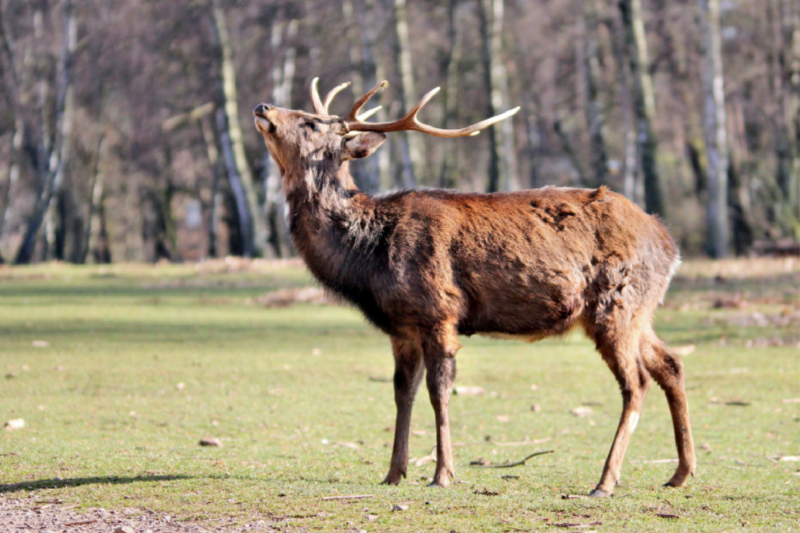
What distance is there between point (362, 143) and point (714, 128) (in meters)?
17.9

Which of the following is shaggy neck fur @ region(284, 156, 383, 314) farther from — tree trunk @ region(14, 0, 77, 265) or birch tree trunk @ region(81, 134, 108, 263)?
birch tree trunk @ region(81, 134, 108, 263)

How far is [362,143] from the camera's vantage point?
7.03m

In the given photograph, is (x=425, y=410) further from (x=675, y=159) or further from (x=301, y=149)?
(x=675, y=159)

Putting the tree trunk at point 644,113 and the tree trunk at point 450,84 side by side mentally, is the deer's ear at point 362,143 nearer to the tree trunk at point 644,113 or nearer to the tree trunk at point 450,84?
the tree trunk at point 644,113

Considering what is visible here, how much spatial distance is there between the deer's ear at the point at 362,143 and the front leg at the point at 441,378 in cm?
145

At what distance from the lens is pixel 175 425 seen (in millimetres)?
8773

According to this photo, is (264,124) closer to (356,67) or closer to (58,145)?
(356,67)

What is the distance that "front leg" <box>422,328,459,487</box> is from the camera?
642 centimetres

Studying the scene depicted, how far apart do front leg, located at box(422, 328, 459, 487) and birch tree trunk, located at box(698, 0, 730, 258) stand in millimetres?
18076

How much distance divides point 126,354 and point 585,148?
130 ft

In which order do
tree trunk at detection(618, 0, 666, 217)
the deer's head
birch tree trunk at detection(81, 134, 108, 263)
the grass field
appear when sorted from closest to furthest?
the grass field, the deer's head, tree trunk at detection(618, 0, 666, 217), birch tree trunk at detection(81, 134, 108, 263)

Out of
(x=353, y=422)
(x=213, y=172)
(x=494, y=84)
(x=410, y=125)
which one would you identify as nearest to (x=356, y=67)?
(x=494, y=84)

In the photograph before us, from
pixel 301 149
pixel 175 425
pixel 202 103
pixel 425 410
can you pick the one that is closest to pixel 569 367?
pixel 425 410

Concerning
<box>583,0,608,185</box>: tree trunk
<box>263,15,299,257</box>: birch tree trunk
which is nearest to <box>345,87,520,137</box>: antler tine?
<box>583,0,608,185</box>: tree trunk
